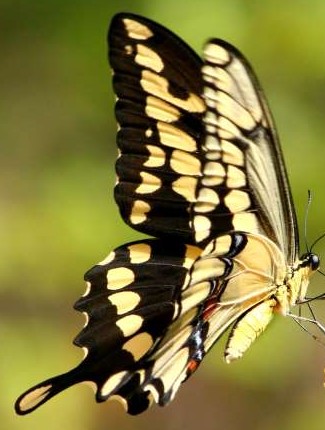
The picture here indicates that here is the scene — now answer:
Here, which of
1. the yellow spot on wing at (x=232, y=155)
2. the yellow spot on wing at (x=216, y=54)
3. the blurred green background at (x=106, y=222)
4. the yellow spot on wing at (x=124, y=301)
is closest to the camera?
the yellow spot on wing at (x=216, y=54)

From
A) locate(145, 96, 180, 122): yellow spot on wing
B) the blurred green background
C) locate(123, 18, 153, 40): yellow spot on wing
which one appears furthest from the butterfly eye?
the blurred green background

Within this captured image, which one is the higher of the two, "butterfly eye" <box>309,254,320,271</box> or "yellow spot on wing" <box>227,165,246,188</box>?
"yellow spot on wing" <box>227,165,246,188</box>

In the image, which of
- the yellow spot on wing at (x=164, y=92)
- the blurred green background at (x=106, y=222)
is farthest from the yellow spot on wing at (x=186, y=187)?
the blurred green background at (x=106, y=222)

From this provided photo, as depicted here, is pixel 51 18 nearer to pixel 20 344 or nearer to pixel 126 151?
pixel 20 344

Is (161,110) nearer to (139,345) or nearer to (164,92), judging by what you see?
(164,92)

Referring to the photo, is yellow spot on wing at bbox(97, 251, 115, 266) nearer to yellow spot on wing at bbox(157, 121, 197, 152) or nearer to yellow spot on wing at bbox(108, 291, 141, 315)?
yellow spot on wing at bbox(108, 291, 141, 315)

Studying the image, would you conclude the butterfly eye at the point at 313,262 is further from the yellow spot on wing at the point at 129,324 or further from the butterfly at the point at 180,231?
the yellow spot on wing at the point at 129,324

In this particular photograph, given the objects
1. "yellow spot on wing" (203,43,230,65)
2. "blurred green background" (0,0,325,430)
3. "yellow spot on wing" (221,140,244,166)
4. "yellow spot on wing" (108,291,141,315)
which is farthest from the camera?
"blurred green background" (0,0,325,430)

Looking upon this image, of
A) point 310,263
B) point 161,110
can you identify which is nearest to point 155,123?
point 161,110
